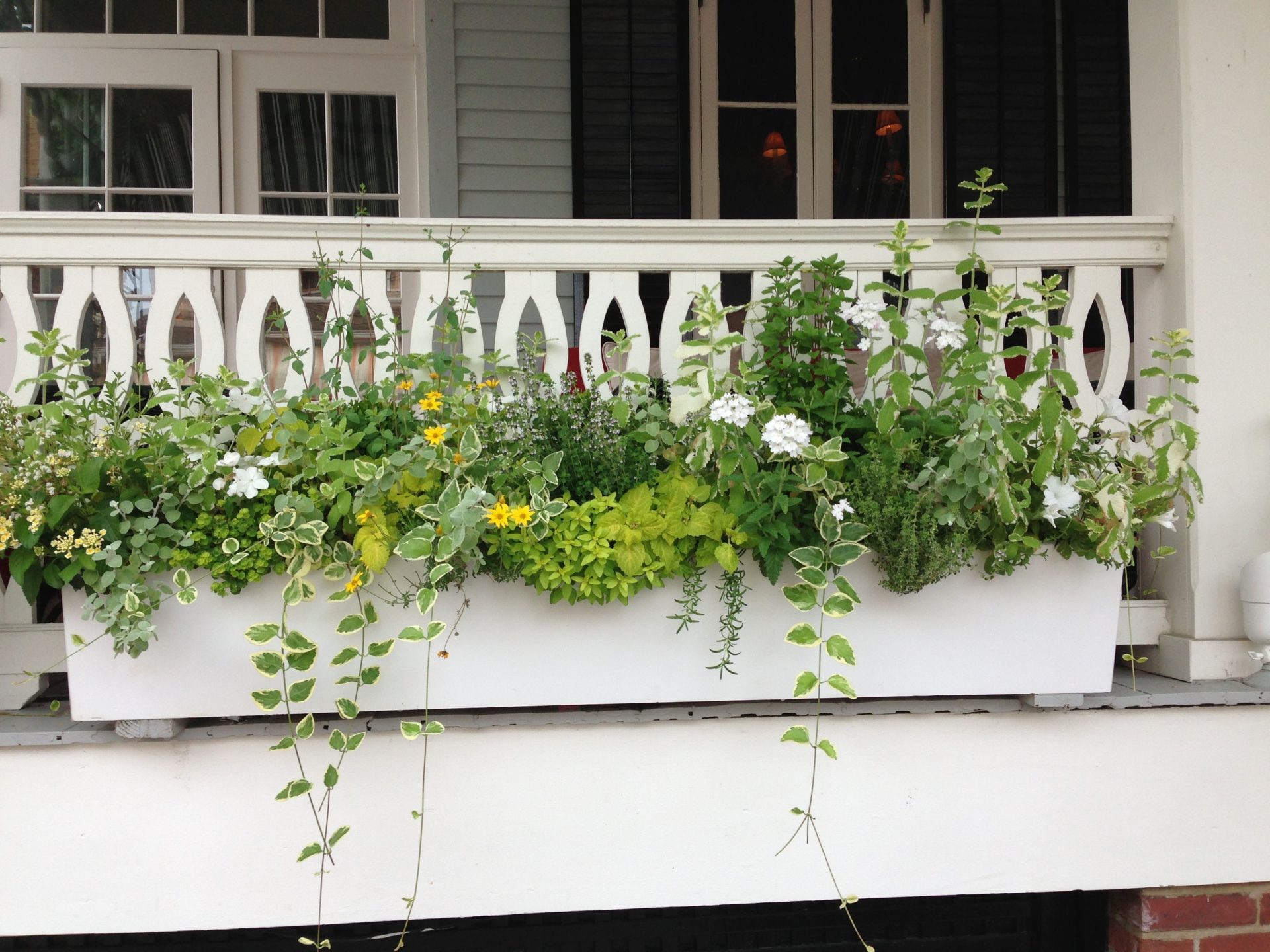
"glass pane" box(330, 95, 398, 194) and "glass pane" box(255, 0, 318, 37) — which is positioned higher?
"glass pane" box(255, 0, 318, 37)

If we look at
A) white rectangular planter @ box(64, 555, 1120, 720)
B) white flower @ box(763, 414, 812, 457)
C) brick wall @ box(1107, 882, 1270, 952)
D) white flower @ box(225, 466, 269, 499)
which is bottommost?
brick wall @ box(1107, 882, 1270, 952)

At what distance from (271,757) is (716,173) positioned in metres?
3.24

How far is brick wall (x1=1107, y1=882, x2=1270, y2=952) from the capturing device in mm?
1929

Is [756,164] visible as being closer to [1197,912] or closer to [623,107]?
[623,107]

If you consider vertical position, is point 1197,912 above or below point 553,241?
below

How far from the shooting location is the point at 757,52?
4.07m

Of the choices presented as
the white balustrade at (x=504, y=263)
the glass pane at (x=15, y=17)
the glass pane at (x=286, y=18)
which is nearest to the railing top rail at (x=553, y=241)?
the white balustrade at (x=504, y=263)

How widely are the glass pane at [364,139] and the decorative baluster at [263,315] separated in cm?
204

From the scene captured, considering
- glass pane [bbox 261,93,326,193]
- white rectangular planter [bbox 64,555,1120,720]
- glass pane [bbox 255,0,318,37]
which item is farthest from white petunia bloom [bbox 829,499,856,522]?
glass pane [bbox 255,0,318,37]

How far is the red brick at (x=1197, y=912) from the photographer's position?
1.93 meters

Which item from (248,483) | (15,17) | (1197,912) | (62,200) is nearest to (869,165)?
(1197,912)

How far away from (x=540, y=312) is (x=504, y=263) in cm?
15

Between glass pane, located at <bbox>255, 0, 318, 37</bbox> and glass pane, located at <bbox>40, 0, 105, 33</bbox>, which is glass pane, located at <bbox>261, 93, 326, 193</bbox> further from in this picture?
glass pane, located at <bbox>40, 0, 105, 33</bbox>

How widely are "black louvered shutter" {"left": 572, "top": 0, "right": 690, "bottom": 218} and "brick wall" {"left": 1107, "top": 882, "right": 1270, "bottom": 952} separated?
2.79 meters
